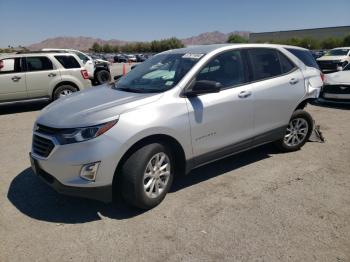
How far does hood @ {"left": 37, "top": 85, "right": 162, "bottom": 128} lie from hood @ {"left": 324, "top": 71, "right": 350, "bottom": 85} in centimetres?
782

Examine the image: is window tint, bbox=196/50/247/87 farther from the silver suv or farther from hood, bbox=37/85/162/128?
hood, bbox=37/85/162/128

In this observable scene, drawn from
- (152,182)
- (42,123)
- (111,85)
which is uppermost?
(111,85)

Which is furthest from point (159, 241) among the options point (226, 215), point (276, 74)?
point (276, 74)

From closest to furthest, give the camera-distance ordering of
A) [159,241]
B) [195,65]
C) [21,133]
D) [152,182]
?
[159,241] < [152,182] < [195,65] < [21,133]

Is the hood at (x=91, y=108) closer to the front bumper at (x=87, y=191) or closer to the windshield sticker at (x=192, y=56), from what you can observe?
the front bumper at (x=87, y=191)

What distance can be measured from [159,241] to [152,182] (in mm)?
725

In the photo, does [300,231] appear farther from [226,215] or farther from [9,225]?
[9,225]

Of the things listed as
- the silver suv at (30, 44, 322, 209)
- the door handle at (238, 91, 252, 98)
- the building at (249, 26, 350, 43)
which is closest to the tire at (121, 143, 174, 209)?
the silver suv at (30, 44, 322, 209)

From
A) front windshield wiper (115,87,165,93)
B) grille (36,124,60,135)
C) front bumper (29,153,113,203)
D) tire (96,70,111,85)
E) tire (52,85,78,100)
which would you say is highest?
tire (96,70,111,85)

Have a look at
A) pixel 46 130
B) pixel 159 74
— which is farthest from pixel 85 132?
pixel 159 74

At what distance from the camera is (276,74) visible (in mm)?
5094

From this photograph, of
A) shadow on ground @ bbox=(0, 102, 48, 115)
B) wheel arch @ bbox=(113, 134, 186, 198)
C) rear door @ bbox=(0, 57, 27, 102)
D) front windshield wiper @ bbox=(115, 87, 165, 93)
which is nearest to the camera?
wheel arch @ bbox=(113, 134, 186, 198)

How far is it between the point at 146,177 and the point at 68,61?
7.54m

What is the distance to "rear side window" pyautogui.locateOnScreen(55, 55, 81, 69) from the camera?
397 inches
